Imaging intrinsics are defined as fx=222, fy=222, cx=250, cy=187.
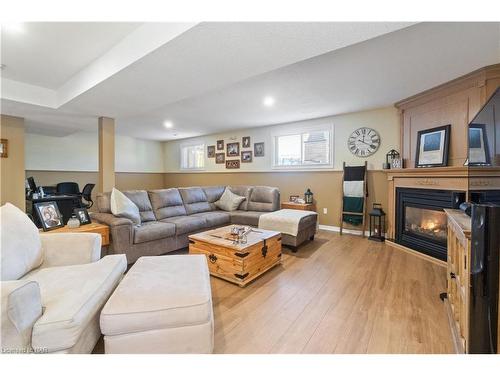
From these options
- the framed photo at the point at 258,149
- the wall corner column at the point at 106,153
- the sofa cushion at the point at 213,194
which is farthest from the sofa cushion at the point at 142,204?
the framed photo at the point at 258,149

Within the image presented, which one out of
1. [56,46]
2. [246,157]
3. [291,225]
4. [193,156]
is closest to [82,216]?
[56,46]

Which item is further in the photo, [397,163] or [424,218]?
[397,163]

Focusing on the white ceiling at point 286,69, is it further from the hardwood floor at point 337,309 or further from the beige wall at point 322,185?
the hardwood floor at point 337,309

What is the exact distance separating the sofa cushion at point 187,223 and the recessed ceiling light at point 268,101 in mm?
2147

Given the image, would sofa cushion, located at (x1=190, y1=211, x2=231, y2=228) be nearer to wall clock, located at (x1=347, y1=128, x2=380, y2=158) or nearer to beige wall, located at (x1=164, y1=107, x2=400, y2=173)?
beige wall, located at (x1=164, y1=107, x2=400, y2=173)

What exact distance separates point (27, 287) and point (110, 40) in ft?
7.16

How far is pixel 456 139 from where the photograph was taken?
295cm

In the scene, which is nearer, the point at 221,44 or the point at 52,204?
the point at 221,44

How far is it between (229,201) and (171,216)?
1172mm

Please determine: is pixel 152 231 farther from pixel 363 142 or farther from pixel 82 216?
pixel 363 142

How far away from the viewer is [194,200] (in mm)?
4129

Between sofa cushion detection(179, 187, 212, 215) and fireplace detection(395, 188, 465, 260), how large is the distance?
10.7 ft
